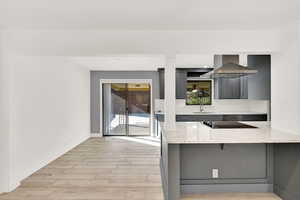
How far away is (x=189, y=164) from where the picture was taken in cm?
314

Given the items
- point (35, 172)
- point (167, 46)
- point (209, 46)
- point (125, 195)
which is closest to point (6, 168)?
point (35, 172)

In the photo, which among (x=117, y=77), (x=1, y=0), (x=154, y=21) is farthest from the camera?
(x=117, y=77)

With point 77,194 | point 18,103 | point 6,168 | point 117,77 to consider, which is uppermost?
point 117,77

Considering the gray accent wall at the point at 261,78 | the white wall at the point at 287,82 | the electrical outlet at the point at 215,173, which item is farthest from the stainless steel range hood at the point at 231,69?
the electrical outlet at the point at 215,173

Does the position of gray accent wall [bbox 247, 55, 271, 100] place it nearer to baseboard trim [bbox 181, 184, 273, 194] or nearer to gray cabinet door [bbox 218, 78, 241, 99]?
gray cabinet door [bbox 218, 78, 241, 99]

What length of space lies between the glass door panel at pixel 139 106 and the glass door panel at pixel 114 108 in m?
0.17

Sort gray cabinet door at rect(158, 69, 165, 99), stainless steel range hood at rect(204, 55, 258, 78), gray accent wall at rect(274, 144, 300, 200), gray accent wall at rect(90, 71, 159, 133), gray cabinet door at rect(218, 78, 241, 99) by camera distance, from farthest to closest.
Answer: gray accent wall at rect(90, 71, 159, 133), gray cabinet door at rect(158, 69, 165, 99), gray cabinet door at rect(218, 78, 241, 99), stainless steel range hood at rect(204, 55, 258, 78), gray accent wall at rect(274, 144, 300, 200)

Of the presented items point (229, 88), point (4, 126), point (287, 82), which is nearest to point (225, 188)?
point (287, 82)

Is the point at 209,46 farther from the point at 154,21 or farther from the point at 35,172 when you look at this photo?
the point at 35,172

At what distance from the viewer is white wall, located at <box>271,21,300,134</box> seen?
276 cm

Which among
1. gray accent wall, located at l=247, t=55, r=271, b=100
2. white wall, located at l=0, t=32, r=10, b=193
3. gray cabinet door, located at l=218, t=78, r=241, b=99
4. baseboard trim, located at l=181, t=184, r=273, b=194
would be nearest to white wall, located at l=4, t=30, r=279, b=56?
white wall, located at l=0, t=32, r=10, b=193

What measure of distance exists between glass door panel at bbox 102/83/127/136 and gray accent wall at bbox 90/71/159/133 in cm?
23

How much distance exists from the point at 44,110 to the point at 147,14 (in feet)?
9.77

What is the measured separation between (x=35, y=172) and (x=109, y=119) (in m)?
3.87
